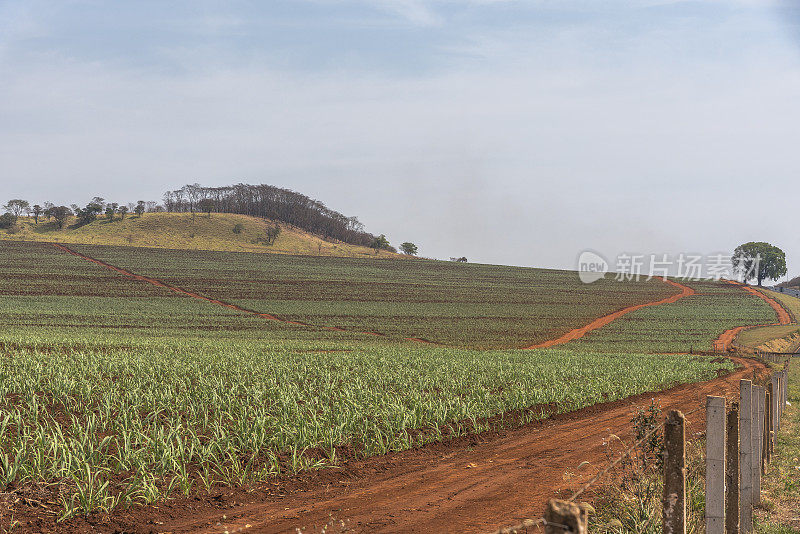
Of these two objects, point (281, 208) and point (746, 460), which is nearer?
point (746, 460)

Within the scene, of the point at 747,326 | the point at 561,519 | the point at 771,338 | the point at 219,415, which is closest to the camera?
the point at 561,519

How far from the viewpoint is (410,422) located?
35.6ft

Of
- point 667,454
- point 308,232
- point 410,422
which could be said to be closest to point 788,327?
point 410,422

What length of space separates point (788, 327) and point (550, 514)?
69157 millimetres

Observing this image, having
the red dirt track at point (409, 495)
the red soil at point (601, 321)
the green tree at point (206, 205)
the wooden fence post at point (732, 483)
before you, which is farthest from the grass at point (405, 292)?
the green tree at point (206, 205)

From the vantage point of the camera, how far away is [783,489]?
8.25 meters

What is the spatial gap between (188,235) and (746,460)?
12750 cm

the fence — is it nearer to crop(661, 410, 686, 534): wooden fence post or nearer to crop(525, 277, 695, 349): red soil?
crop(661, 410, 686, 534): wooden fence post

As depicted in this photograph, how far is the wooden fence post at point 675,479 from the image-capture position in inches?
157

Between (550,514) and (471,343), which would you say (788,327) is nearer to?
(471,343)

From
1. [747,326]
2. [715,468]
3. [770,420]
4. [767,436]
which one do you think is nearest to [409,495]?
[715,468]

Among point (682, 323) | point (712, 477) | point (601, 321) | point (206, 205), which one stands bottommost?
point (601, 321)

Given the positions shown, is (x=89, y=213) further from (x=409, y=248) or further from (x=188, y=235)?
(x=409, y=248)

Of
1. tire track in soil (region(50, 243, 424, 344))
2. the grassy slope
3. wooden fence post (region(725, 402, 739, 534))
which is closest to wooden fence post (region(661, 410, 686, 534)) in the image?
wooden fence post (region(725, 402, 739, 534))
